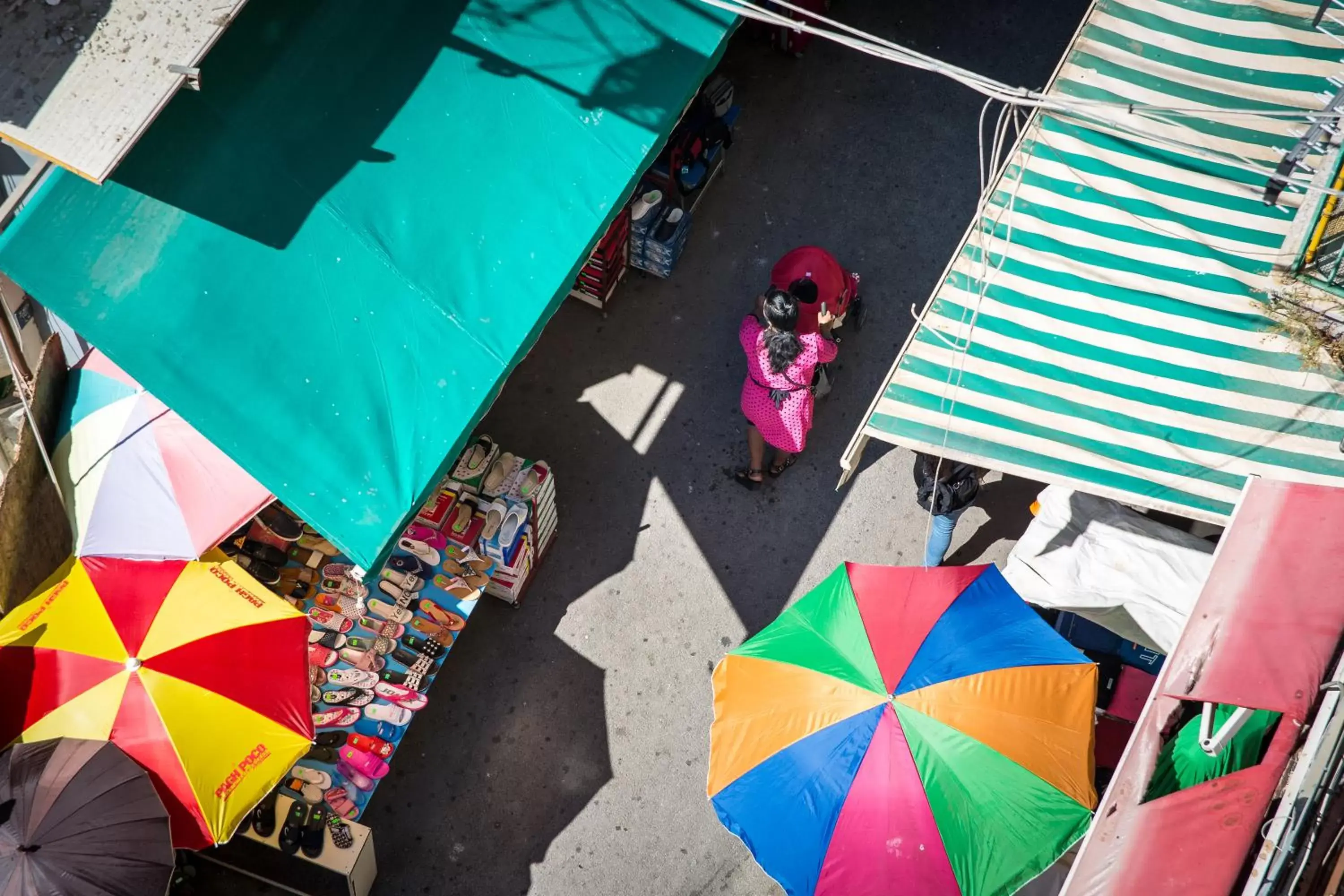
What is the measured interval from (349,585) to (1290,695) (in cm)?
514

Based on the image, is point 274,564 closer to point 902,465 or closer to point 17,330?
point 17,330

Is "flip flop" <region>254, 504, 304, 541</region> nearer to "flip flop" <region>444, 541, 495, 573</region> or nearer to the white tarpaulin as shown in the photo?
"flip flop" <region>444, 541, 495, 573</region>

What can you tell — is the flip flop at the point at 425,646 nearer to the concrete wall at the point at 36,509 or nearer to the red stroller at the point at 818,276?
the concrete wall at the point at 36,509

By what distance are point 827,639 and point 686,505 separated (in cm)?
250

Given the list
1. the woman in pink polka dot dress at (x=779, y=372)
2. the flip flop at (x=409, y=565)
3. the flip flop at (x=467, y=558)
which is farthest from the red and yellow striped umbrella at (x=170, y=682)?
the woman in pink polka dot dress at (x=779, y=372)

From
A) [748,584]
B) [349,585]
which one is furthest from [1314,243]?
[349,585]

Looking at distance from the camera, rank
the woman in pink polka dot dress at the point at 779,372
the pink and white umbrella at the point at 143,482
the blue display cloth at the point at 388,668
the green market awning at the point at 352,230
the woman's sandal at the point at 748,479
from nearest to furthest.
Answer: the green market awning at the point at 352,230 → the pink and white umbrella at the point at 143,482 → the blue display cloth at the point at 388,668 → the woman in pink polka dot dress at the point at 779,372 → the woman's sandal at the point at 748,479

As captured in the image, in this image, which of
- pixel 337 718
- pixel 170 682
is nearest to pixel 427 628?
pixel 337 718

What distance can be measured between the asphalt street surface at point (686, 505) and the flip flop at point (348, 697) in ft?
2.02

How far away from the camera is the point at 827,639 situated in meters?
6.02

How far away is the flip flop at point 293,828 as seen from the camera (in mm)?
6629

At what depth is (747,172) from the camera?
960 cm

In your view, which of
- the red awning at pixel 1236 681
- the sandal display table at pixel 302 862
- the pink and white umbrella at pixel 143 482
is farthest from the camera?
the sandal display table at pixel 302 862

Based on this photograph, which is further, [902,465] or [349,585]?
[902,465]
